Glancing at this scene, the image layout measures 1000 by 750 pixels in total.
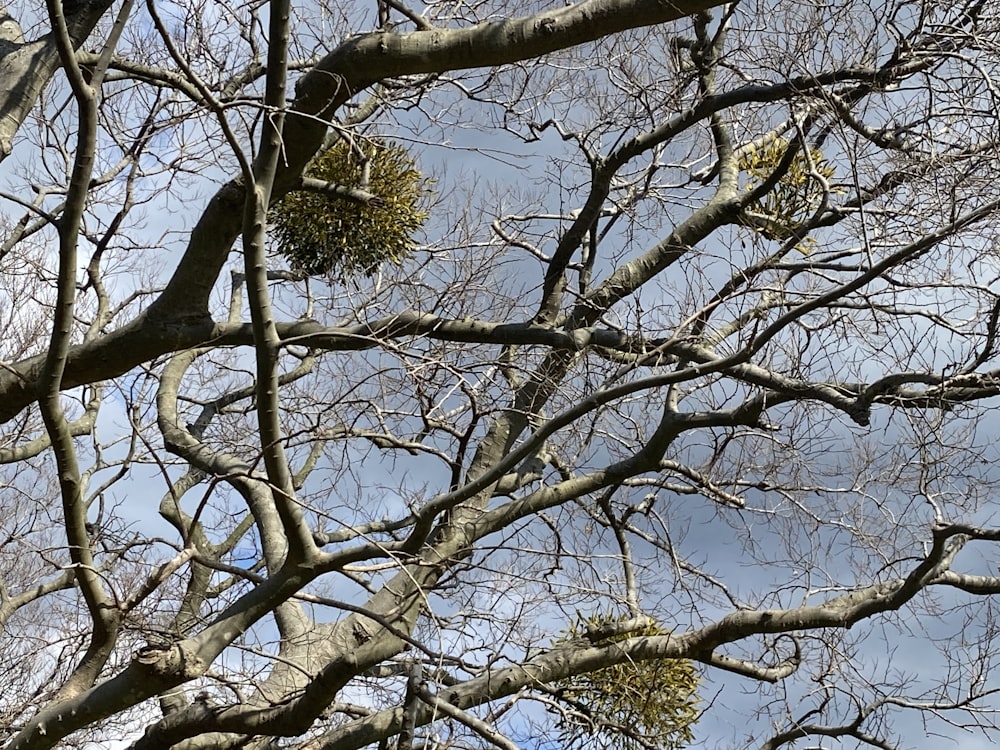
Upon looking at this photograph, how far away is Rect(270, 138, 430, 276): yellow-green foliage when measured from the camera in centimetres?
555

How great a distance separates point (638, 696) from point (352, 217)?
9.98ft

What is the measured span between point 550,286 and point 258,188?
95.4 inches

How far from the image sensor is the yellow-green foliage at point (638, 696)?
566 cm

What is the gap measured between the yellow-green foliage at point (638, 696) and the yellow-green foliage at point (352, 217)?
2.32 metres

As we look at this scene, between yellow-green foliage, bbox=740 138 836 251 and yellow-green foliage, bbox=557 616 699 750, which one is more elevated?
yellow-green foliage, bbox=740 138 836 251

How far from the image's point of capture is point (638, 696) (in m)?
5.75

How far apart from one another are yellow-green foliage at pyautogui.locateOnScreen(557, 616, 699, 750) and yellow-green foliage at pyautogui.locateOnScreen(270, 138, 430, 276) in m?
2.32

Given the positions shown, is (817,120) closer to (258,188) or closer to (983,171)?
(983,171)

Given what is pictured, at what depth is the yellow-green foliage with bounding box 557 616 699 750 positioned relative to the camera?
566 centimetres

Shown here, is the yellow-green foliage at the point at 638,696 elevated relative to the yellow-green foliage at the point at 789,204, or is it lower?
lower

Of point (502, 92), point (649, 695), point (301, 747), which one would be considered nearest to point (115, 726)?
point (301, 747)

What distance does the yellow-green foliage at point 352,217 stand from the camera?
219 inches

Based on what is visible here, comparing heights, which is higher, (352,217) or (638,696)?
(352,217)

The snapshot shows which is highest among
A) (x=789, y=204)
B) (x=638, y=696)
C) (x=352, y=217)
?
(x=789, y=204)
